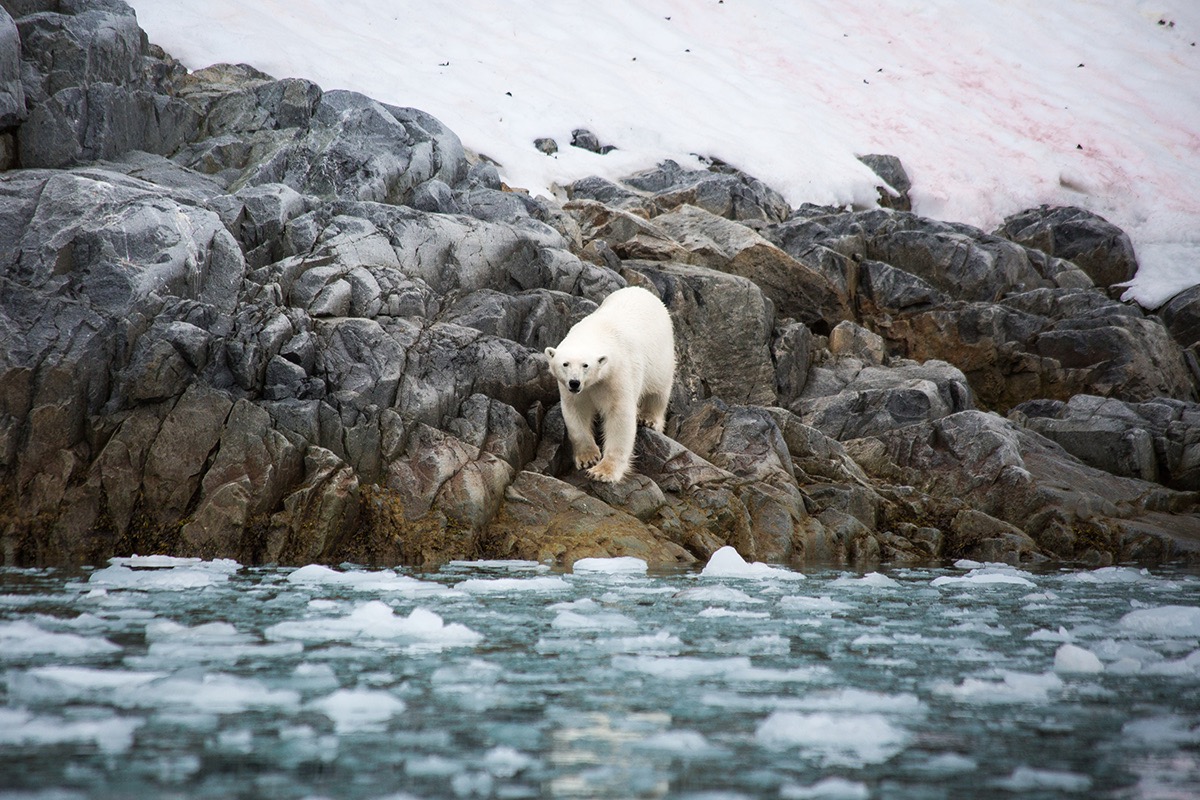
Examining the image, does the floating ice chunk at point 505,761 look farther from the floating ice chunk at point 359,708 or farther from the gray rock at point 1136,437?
the gray rock at point 1136,437

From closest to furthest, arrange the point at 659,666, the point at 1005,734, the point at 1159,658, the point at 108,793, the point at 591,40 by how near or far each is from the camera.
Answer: the point at 108,793
the point at 1005,734
the point at 659,666
the point at 1159,658
the point at 591,40

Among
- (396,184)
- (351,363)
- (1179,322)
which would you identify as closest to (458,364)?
(351,363)

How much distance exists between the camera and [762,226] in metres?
22.1

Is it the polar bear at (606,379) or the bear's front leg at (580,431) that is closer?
the polar bear at (606,379)


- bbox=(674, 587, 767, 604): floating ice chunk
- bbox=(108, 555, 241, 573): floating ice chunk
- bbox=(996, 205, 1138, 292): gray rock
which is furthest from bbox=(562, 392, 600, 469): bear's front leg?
bbox=(996, 205, 1138, 292): gray rock

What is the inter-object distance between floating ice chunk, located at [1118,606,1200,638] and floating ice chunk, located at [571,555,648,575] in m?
4.15

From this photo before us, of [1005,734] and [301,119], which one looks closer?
[1005,734]

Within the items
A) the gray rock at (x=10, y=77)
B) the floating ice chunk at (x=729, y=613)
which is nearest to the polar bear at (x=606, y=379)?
the floating ice chunk at (x=729, y=613)

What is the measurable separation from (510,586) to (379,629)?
2049 millimetres

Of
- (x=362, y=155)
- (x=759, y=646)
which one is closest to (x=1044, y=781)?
(x=759, y=646)

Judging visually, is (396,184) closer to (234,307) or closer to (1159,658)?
(234,307)

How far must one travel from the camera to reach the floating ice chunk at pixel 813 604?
6517 mm

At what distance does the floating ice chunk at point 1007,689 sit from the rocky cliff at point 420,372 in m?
5.83

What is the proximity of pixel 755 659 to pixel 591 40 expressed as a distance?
32.1m
